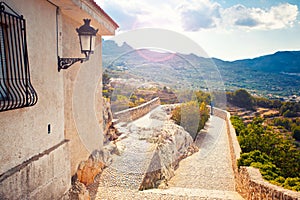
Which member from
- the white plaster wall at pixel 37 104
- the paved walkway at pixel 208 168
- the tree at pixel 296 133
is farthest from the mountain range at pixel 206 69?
the tree at pixel 296 133

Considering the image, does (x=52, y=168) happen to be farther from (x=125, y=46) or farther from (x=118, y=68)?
(x=118, y=68)

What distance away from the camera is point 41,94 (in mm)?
3584

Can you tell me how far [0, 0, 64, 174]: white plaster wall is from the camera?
288cm

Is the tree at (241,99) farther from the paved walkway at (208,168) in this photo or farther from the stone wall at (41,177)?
the stone wall at (41,177)

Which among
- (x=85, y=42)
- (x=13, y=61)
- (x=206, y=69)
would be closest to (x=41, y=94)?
(x=13, y=61)

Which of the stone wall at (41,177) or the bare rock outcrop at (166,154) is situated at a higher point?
the stone wall at (41,177)

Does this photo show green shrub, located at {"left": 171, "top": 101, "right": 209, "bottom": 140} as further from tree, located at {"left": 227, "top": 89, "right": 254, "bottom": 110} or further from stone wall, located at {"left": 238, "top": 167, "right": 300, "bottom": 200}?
tree, located at {"left": 227, "top": 89, "right": 254, "bottom": 110}

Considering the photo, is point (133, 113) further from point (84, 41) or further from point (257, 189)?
point (84, 41)

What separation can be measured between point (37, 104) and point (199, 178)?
7212 millimetres

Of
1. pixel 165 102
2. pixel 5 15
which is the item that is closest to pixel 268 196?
pixel 5 15

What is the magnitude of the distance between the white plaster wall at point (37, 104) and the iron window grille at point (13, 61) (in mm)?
163

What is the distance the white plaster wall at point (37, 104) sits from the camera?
2879 mm

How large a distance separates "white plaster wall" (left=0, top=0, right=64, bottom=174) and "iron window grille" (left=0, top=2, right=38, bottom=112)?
6.4 inches

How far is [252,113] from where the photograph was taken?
115ft
